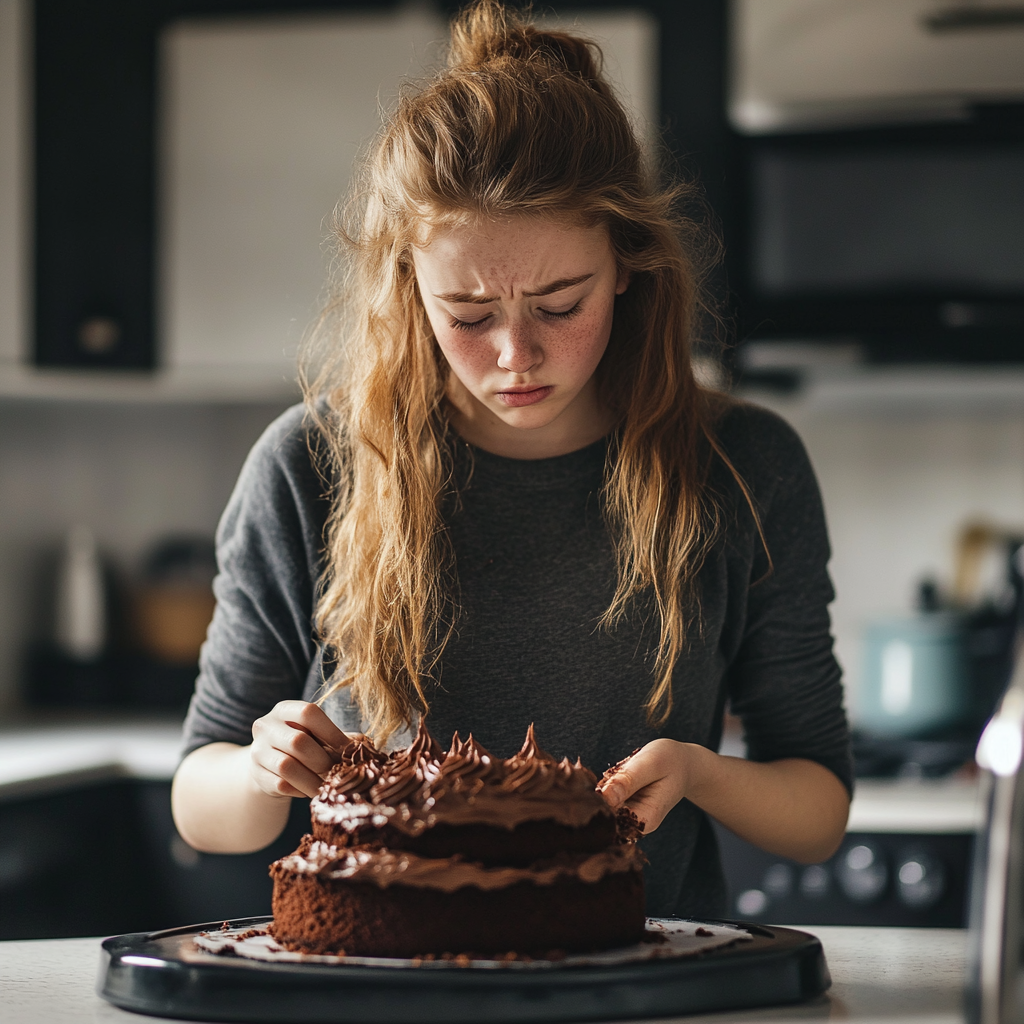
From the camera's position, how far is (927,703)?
2.25 m

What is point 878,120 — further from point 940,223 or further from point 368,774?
point 368,774

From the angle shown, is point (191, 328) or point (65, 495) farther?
point (65, 495)

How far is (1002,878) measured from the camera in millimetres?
656

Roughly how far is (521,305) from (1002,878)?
1.91ft

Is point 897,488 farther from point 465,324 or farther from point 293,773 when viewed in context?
point 293,773

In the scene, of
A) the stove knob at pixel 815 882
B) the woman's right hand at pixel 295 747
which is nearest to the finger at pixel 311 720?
the woman's right hand at pixel 295 747

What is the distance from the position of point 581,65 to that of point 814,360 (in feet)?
3.72

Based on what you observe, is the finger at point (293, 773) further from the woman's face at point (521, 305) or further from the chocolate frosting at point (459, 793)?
the woman's face at point (521, 305)

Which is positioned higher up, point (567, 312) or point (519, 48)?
point (519, 48)

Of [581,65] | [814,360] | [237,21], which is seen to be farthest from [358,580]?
[237,21]

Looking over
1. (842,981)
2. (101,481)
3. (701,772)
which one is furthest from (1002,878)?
(101,481)

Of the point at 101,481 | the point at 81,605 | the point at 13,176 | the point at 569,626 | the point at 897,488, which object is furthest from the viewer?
the point at 101,481

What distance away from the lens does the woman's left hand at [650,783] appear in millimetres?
943

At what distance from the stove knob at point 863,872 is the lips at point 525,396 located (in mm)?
1156
